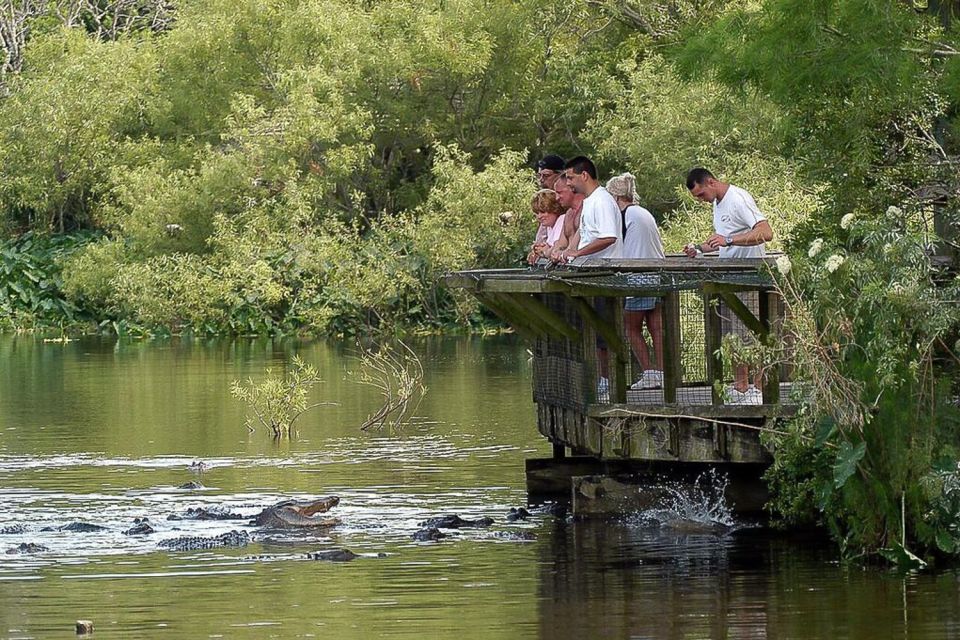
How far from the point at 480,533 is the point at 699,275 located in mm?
2780

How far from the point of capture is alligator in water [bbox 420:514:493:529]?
52.2ft

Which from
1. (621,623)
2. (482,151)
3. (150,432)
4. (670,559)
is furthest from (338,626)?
(482,151)

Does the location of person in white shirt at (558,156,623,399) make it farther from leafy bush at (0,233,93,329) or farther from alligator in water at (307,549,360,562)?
leafy bush at (0,233,93,329)

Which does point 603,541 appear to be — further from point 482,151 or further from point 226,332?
point 482,151

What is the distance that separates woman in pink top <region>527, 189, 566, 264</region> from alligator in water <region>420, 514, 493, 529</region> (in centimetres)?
230

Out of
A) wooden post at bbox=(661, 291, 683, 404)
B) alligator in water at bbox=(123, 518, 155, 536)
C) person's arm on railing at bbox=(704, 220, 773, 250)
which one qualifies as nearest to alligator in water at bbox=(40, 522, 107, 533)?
alligator in water at bbox=(123, 518, 155, 536)

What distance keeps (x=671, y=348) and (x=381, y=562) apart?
9.18 feet

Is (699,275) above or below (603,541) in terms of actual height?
above

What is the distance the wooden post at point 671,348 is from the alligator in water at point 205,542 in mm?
3485

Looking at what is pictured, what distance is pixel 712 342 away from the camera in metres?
15.1

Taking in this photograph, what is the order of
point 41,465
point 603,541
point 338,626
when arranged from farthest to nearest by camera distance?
point 41,465, point 603,541, point 338,626

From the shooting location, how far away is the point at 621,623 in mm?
11617

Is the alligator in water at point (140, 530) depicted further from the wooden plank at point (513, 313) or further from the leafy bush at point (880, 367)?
the leafy bush at point (880, 367)

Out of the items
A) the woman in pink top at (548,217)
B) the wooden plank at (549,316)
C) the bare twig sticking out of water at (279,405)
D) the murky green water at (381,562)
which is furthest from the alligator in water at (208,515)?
the bare twig sticking out of water at (279,405)
